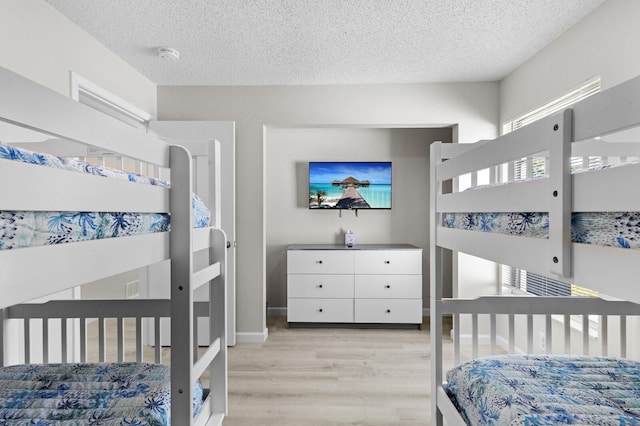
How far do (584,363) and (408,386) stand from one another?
3.95 feet

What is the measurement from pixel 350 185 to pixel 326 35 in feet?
6.24

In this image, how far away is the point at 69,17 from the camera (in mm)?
2172

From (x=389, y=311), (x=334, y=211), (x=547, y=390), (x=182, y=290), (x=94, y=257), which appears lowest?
(x=389, y=311)

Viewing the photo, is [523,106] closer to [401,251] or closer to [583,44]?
[583,44]

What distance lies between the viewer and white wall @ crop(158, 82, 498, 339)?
3.28 meters

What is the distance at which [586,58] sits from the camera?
7.16ft

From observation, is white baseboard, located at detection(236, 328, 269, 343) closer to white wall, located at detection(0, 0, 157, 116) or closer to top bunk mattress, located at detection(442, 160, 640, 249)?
white wall, located at detection(0, 0, 157, 116)

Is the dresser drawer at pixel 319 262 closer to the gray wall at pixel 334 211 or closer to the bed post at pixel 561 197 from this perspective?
the gray wall at pixel 334 211

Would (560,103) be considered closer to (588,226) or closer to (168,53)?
(588,226)

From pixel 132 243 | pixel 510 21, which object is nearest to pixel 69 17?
pixel 132 243

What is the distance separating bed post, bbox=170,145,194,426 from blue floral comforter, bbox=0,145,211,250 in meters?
0.10

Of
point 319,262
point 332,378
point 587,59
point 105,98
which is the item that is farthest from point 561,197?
point 319,262

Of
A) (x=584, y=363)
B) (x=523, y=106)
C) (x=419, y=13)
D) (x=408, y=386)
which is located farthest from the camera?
(x=523, y=106)

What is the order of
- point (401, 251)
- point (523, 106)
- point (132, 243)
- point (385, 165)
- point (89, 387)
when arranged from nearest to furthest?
point (132, 243)
point (89, 387)
point (523, 106)
point (401, 251)
point (385, 165)
